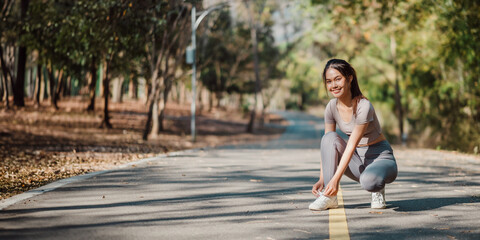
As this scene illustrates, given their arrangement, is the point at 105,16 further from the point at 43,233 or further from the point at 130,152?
the point at 43,233

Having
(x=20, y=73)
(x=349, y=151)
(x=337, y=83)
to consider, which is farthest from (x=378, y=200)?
(x=20, y=73)

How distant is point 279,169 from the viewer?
37.8 ft

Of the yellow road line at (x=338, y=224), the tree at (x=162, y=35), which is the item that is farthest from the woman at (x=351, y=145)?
Answer: the tree at (x=162, y=35)

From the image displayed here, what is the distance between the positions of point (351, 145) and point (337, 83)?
2.10ft

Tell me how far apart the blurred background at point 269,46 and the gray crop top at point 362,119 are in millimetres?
406

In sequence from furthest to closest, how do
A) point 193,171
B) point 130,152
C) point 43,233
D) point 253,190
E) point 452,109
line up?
point 452,109 → point 130,152 → point 193,171 → point 253,190 → point 43,233

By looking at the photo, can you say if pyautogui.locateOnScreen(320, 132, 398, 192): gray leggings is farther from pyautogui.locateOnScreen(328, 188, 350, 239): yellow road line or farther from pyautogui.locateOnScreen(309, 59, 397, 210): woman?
pyautogui.locateOnScreen(328, 188, 350, 239): yellow road line

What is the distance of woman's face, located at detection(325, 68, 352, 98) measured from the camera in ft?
19.3

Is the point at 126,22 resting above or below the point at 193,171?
above

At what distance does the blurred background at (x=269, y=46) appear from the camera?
19.1 meters

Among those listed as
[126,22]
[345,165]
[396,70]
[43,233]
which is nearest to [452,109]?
[396,70]

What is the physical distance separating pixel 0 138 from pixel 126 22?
5.46 m

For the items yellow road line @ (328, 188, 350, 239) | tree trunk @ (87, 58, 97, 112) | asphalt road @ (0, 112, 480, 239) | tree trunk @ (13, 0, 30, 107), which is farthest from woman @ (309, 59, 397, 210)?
tree trunk @ (13, 0, 30, 107)

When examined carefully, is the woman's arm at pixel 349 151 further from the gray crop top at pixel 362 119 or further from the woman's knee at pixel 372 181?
the woman's knee at pixel 372 181
